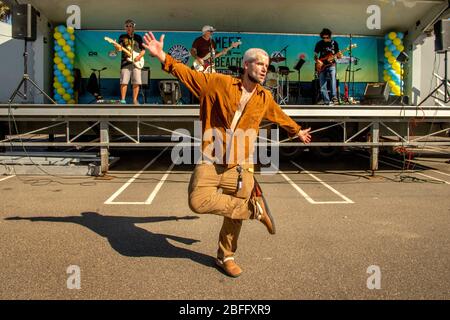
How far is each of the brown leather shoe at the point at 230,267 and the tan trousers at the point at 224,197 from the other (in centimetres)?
5

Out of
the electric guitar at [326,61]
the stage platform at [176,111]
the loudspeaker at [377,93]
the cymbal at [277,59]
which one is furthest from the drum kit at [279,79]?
the stage platform at [176,111]

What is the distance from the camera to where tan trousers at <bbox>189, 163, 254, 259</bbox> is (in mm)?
3666

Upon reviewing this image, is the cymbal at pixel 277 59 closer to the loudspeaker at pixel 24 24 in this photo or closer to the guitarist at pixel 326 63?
the guitarist at pixel 326 63

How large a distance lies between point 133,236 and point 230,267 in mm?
1686

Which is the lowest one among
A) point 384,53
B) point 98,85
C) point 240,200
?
point 240,200

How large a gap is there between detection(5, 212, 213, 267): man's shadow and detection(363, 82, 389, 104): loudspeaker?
780 centimetres

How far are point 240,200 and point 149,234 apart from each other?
73.4 inches

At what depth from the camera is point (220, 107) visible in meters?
3.71

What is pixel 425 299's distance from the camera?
132 inches

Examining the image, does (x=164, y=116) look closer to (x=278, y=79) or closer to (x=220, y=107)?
(x=278, y=79)

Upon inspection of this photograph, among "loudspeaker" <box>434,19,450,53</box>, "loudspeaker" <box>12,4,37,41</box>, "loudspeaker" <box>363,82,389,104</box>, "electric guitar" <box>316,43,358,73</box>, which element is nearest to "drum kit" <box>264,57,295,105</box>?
"electric guitar" <box>316,43,358,73</box>

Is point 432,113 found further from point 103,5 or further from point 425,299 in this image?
point 103,5

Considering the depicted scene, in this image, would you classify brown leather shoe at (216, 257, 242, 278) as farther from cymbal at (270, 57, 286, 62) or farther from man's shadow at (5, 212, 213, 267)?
cymbal at (270, 57, 286, 62)

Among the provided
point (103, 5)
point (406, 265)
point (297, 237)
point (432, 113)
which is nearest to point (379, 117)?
point (432, 113)
